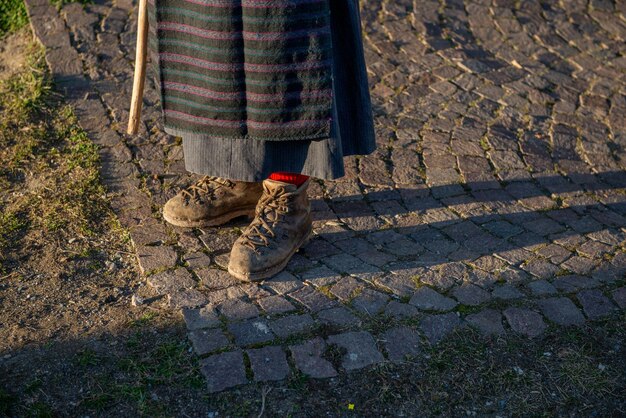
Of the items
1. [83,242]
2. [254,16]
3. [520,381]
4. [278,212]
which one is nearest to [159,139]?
[83,242]

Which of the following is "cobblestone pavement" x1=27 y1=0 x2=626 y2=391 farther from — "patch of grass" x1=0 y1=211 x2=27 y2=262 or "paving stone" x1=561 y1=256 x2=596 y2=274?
"patch of grass" x1=0 y1=211 x2=27 y2=262

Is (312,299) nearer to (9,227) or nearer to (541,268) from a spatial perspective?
(541,268)

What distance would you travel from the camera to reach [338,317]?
3.31 m

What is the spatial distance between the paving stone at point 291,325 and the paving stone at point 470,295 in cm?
65

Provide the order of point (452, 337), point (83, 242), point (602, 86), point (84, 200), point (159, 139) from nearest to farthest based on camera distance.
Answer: point (452, 337) → point (83, 242) → point (84, 200) → point (159, 139) → point (602, 86)

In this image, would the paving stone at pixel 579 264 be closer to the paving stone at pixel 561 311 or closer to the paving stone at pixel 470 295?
the paving stone at pixel 561 311

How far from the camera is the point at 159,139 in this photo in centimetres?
451

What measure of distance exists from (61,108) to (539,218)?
105 inches

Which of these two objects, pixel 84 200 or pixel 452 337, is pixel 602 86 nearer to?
pixel 452 337

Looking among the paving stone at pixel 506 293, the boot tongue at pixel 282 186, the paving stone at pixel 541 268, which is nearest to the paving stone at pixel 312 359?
the boot tongue at pixel 282 186

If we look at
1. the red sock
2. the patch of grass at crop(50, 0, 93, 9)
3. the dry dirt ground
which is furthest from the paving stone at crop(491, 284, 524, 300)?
the patch of grass at crop(50, 0, 93, 9)

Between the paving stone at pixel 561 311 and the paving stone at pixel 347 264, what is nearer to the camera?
the paving stone at pixel 561 311

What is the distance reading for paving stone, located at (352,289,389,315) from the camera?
3.37 meters

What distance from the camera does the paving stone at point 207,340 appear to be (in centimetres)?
310
